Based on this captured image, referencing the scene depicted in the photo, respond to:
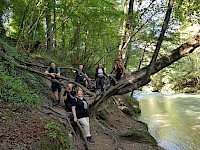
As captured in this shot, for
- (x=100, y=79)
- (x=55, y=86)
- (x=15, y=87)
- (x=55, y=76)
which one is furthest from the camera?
(x=100, y=79)

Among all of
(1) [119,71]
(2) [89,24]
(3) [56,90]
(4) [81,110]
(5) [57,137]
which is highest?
(2) [89,24]

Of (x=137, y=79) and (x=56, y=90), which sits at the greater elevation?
(x=137, y=79)

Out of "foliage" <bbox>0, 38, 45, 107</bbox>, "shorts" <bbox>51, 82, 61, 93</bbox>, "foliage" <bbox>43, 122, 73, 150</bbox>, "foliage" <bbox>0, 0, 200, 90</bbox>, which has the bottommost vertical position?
"foliage" <bbox>43, 122, 73, 150</bbox>

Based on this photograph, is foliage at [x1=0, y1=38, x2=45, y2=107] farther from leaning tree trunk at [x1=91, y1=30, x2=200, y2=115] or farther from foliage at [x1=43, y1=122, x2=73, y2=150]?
leaning tree trunk at [x1=91, y1=30, x2=200, y2=115]

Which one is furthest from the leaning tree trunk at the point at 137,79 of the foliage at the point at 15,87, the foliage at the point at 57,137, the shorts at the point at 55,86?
the foliage at the point at 57,137

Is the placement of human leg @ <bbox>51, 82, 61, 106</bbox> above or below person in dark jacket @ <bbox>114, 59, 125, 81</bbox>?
below

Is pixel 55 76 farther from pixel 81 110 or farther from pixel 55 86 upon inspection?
pixel 81 110

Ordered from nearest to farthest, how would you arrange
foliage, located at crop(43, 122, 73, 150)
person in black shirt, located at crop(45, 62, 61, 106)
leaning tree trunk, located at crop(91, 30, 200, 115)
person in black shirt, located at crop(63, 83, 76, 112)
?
foliage, located at crop(43, 122, 73, 150) < leaning tree trunk, located at crop(91, 30, 200, 115) < person in black shirt, located at crop(63, 83, 76, 112) < person in black shirt, located at crop(45, 62, 61, 106)

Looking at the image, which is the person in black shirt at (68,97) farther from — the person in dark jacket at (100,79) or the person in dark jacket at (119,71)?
the person in dark jacket at (119,71)

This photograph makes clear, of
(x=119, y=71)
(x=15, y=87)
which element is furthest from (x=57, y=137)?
(x=119, y=71)

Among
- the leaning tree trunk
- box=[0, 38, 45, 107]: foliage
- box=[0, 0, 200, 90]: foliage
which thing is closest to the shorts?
box=[0, 38, 45, 107]: foliage

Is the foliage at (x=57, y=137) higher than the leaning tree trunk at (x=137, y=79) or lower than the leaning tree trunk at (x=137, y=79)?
lower

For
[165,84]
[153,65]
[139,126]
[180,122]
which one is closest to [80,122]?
[153,65]

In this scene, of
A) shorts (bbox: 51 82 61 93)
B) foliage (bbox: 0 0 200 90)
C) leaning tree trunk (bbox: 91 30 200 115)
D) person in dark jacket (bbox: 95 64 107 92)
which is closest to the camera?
leaning tree trunk (bbox: 91 30 200 115)
